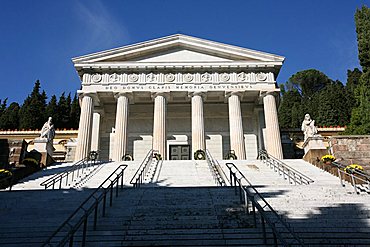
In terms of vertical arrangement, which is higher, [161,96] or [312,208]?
[161,96]

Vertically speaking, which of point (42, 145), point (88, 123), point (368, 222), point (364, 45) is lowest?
point (368, 222)

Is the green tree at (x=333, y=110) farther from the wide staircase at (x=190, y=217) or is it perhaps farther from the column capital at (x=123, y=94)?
the wide staircase at (x=190, y=217)

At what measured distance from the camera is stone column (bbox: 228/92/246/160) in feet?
81.7

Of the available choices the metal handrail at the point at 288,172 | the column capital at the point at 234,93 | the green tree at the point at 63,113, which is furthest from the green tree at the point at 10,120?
the metal handrail at the point at 288,172

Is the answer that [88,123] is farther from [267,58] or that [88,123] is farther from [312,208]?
[312,208]

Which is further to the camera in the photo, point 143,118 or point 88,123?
point 143,118

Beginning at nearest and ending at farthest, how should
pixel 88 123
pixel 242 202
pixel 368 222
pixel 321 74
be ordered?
pixel 368 222
pixel 242 202
pixel 88 123
pixel 321 74

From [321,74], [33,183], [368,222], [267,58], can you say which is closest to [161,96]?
[267,58]

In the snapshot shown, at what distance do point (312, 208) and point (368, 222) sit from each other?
4.40ft

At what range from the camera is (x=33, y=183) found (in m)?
15.6

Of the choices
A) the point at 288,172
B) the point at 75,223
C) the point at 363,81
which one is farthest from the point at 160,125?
the point at 75,223

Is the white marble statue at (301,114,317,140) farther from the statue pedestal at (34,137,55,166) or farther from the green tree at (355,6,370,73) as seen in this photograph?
the statue pedestal at (34,137,55,166)

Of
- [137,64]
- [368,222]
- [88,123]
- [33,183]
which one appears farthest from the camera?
[137,64]

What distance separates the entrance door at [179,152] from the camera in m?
28.5
